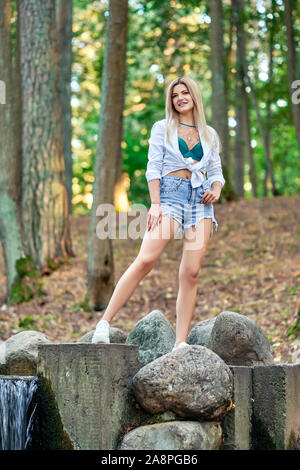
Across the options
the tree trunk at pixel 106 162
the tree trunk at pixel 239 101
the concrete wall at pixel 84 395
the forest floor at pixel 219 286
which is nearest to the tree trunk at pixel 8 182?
the forest floor at pixel 219 286

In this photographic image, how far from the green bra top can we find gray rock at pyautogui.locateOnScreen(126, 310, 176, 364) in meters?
1.58

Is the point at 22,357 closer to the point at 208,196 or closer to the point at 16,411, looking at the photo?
the point at 16,411

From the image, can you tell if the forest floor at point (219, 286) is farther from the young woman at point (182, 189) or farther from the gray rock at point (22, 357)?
the gray rock at point (22, 357)

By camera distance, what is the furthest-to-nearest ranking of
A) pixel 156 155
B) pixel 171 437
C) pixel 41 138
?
pixel 41 138 → pixel 156 155 → pixel 171 437

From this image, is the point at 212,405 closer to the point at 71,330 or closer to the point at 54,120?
the point at 71,330

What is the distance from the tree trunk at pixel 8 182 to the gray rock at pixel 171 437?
255 inches

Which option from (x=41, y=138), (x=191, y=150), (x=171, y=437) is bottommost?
(x=171, y=437)

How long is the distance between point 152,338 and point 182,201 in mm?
1361

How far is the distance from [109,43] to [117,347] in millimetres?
6725

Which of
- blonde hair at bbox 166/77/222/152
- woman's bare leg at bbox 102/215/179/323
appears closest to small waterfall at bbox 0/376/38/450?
woman's bare leg at bbox 102/215/179/323

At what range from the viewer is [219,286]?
10961 millimetres

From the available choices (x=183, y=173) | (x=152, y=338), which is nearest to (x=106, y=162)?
(x=152, y=338)

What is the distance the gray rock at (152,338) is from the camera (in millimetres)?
5590
